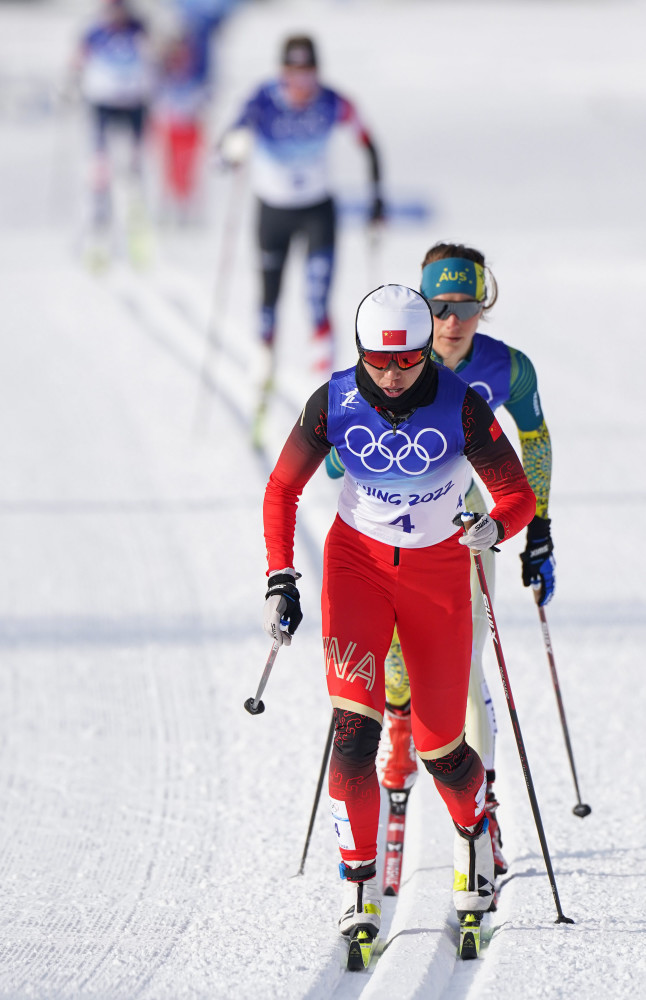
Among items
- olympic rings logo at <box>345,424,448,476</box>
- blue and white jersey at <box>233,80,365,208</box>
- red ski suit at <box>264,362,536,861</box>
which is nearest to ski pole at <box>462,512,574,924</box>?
red ski suit at <box>264,362,536,861</box>

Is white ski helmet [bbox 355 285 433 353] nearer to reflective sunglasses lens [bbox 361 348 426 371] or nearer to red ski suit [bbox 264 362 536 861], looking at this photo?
reflective sunglasses lens [bbox 361 348 426 371]

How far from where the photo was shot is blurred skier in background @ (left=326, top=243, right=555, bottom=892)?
3814mm

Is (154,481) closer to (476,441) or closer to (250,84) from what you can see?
(476,441)

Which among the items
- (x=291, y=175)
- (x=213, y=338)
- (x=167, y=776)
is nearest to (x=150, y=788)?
(x=167, y=776)

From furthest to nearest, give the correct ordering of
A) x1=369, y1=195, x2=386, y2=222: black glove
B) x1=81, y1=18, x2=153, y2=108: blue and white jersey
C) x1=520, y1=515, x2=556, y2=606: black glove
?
1. x1=81, y1=18, x2=153, y2=108: blue and white jersey
2. x1=369, y1=195, x2=386, y2=222: black glove
3. x1=520, y1=515, x2=556, y2=606: black glove

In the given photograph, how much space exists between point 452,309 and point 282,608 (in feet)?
3.48

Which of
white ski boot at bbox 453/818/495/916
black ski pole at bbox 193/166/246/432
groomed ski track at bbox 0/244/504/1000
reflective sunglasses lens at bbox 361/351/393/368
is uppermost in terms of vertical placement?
reflective sunglasses lens at bbox 361/351/393/368

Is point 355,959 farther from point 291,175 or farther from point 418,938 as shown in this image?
point 291,175

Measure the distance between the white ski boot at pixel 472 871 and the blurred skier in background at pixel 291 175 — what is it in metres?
4.80

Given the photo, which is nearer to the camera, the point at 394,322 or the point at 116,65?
the point at 394,322

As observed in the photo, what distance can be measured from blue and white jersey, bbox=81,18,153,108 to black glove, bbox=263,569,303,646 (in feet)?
33.1

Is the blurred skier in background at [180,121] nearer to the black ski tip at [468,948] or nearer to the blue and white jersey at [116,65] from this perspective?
the blue and white jersey at [116,65]

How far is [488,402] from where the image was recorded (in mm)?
3887

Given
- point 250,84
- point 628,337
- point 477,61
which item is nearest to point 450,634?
point 628,337
